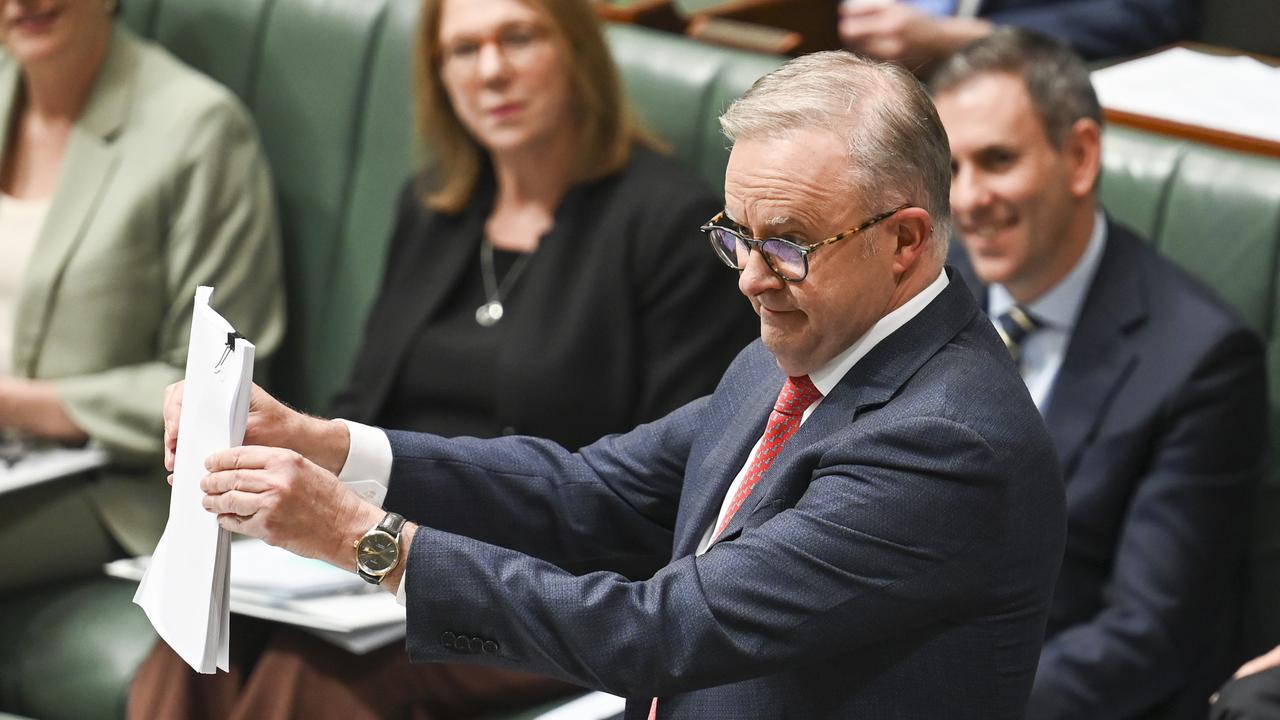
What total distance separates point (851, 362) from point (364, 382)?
140 cm

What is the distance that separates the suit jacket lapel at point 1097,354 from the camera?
7.39 ft

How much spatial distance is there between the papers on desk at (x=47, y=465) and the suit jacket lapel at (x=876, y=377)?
1.46m

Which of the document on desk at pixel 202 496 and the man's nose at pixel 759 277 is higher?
the man's nose at pixel 759 277

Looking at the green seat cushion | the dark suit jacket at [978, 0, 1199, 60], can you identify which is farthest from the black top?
the dark suit jacket at [978, 0, 1199, 60]

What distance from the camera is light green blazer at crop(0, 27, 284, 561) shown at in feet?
9.16

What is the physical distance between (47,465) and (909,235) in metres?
1.68

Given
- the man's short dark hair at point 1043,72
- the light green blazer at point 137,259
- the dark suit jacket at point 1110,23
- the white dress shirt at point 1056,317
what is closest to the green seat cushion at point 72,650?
the light green blazer at point 137,259

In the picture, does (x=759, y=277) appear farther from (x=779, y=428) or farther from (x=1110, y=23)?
(x=1110, y=23)

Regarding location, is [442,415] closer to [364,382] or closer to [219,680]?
[364,382]

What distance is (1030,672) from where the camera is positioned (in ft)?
4.96

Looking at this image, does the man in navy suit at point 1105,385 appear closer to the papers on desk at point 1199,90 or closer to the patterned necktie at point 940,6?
the papers on desk at point 1199,90

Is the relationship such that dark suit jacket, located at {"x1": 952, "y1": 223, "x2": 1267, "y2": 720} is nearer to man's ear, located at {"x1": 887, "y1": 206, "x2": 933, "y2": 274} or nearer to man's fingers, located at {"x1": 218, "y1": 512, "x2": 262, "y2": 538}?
man's ear, located at {"x1": 887, "y1": 206, "x2": 933, "y2": 274}

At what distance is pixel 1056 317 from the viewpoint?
2.37m

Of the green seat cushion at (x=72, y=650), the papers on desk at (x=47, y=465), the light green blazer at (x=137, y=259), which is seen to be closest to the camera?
the green seat cushion at (x=72, y=650)
